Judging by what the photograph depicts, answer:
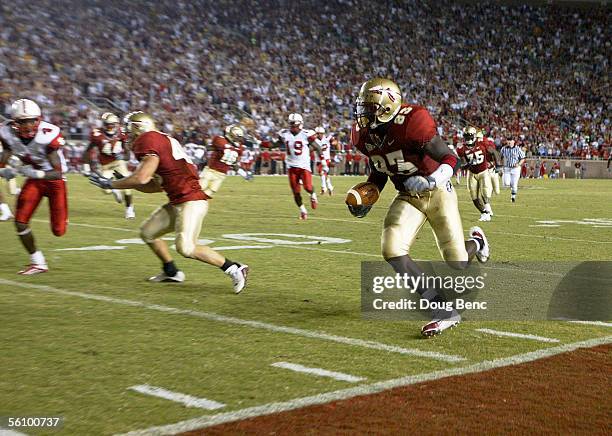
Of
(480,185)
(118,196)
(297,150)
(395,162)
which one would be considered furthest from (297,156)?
(395,162)

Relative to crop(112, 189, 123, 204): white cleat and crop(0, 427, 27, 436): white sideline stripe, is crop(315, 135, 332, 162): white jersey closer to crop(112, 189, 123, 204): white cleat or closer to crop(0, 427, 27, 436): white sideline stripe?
crop(112, 189, 123, 204): white cleat

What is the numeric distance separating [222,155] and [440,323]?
327 inches

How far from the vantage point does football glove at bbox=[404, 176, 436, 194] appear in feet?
14.8

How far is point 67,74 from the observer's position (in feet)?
94.4

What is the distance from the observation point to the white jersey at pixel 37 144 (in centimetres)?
Answer: 662

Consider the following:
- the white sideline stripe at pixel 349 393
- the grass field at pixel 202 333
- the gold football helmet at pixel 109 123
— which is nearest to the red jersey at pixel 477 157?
the grass field at pixel 202 333

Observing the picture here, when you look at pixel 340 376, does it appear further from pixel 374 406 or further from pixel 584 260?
pixel 584 260

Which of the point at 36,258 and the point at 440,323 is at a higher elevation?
the point at 36,258

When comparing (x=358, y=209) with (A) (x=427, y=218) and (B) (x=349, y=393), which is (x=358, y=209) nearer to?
(A) (x=427, y=218)

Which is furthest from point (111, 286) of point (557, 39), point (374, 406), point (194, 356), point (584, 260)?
point (557, 39)

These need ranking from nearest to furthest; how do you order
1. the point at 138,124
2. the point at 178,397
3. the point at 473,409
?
1. the point at 473,409
2. the point at 178,397
3. the point at 138,124

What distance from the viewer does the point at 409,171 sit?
4840 mm

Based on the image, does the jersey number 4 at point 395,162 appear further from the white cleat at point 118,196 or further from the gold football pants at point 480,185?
the white cleat at point 118,196

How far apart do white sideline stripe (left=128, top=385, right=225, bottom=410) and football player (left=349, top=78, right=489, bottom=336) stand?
5.39 feet
